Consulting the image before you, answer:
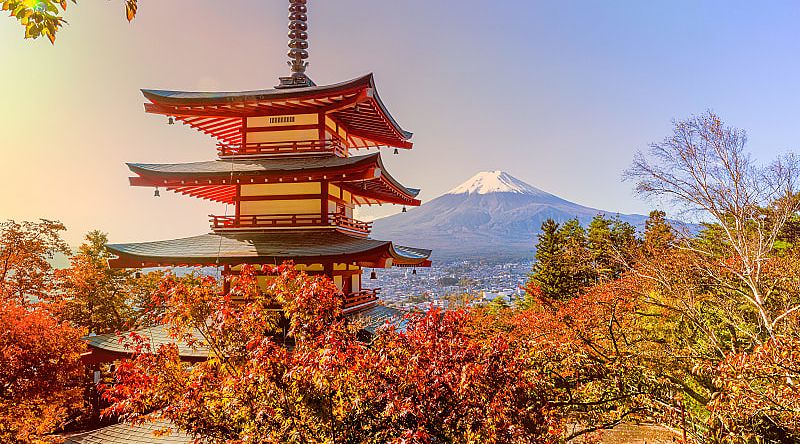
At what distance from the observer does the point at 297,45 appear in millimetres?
16953

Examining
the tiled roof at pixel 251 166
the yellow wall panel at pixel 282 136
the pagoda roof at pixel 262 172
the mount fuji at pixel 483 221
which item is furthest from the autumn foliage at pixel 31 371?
the mount fuji at pixel 483 221

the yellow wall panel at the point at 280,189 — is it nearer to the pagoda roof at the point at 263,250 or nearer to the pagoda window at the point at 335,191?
the pagoda window at the point at 335,191

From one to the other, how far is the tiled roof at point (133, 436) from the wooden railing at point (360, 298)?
5.31m

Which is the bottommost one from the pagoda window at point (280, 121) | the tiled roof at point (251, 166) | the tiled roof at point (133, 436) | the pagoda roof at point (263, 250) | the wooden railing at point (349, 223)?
the tiled roof at point (133, 436)

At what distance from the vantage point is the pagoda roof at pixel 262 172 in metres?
12.5

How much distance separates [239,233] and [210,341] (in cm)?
716

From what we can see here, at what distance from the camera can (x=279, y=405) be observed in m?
5.45

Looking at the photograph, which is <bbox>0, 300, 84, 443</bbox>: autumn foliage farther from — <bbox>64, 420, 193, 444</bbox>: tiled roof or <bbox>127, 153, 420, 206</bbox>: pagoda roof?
<bbox>127, 153, 420, 206</bbox>: pagoda roof

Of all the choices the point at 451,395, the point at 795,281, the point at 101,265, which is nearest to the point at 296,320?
the point at 451,395

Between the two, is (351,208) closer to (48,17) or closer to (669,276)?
(669,276)

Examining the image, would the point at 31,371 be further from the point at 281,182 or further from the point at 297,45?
the point at 297,45

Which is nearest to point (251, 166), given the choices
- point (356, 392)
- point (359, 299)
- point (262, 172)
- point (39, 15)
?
point (262, 172)

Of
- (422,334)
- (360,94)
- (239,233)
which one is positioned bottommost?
(422,334)

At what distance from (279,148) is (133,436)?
860cm
